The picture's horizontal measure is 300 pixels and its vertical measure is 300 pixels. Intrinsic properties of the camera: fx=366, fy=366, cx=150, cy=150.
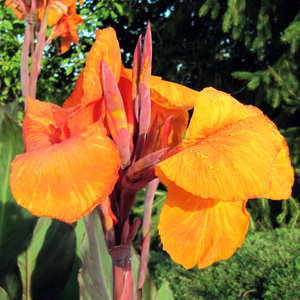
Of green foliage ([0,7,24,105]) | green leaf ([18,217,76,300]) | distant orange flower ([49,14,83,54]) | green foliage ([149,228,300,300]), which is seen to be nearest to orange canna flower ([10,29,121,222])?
green leaf ([18,217,76,300])

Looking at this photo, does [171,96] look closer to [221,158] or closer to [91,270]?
[221,158]

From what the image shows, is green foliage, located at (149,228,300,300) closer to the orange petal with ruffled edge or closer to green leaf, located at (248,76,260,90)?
green leaf, located at (248,76,260,90)

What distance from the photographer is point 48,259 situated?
80 centimetres

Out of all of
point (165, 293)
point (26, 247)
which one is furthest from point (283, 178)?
point (165, 293)

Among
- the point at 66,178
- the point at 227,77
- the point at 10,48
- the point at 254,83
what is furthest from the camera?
the point at 10,48

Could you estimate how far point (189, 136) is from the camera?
388mm

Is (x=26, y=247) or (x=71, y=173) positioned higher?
(x=71, y=173)

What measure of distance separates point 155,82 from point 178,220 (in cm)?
18

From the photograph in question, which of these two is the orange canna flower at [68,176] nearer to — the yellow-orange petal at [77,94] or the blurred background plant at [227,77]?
the yellow-orange petal at [77,94]

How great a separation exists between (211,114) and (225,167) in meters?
0.08

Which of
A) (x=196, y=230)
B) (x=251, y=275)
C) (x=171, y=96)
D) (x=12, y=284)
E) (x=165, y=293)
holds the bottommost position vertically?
(x=251, y=275)

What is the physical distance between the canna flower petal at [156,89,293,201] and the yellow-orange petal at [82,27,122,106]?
0.10m

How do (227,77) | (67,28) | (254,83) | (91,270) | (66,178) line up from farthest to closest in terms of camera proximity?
1. (227,77)
2. (254,83)
3. (67,28)
4. (91,270)
5. (66,178)

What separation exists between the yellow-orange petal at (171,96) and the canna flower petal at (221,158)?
4 cm
